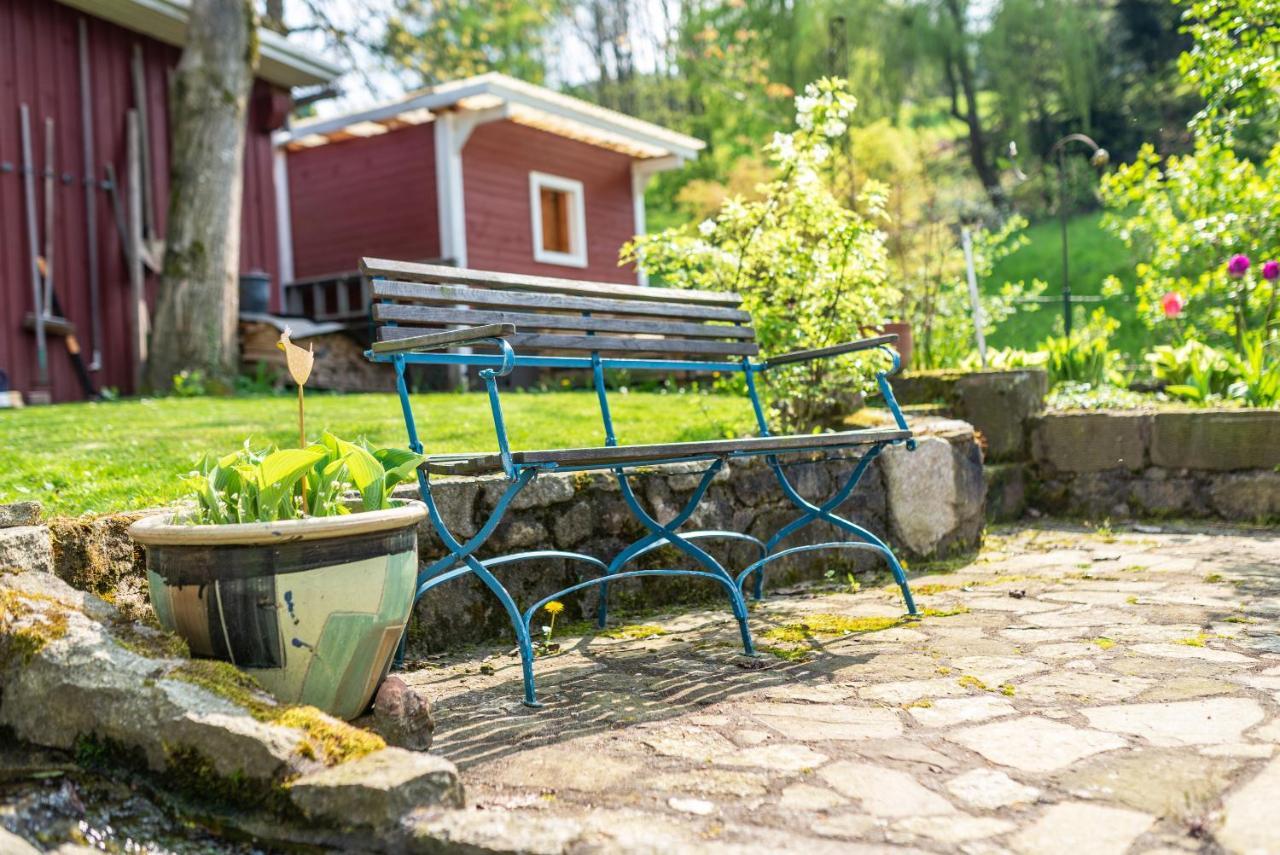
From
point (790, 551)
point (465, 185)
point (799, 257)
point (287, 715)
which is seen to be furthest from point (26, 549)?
point (465, 185)

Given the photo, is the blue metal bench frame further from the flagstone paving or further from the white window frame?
the white window frame

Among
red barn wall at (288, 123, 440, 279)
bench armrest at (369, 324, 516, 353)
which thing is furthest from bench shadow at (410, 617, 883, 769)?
red barn wall at (288, 123, 440, 279)

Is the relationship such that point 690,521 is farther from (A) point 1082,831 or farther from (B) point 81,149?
(B) point 81,149

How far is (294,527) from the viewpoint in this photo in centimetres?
214

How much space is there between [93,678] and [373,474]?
0.66m

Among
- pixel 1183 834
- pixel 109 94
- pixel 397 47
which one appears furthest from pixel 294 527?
pixel 397 47

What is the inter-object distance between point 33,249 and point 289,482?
794 cm

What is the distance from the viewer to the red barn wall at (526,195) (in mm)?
11898

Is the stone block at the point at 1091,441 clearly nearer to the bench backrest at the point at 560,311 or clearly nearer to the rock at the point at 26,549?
the bench backrest at the point at 560,311

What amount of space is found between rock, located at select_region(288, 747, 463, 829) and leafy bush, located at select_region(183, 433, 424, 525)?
0.61 metres

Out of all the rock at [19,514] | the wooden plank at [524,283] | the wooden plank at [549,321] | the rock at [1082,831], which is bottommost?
the rock at [1082,831]

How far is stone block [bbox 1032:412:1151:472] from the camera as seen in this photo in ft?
18.8

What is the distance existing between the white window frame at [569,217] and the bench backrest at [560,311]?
857 centimetres

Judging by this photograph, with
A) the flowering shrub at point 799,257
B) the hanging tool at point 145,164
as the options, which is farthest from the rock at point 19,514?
the hanging tool at point 145,164
